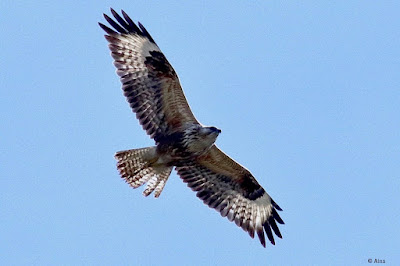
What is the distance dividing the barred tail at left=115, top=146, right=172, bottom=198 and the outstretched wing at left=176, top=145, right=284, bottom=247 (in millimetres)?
577

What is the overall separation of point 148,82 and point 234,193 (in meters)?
2.57

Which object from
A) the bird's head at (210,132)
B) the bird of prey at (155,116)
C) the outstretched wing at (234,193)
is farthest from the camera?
the outstretched wing at (234,193)

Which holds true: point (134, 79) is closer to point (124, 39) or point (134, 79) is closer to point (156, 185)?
point (124, 39)

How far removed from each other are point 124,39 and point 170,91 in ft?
4.05

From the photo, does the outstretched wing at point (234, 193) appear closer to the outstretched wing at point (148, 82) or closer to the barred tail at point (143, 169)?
the barred tail at point (143, 169)

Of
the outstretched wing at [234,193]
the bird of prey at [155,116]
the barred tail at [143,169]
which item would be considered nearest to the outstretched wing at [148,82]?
the bird of prey at [155,116]

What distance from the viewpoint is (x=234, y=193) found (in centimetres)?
1200

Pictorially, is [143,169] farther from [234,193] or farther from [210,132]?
[234,193]

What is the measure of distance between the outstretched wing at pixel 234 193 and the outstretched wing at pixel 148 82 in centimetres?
93

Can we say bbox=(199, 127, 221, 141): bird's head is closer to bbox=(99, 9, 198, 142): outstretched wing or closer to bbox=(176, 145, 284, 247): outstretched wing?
bbox=(99, 9, 198, 142): outstretched wing

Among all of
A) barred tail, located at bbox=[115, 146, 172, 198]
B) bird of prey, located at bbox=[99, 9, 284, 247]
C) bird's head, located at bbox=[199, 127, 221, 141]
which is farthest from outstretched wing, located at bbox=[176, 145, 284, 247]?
bird's head, located at bbox=[199, 127, 221, 141]

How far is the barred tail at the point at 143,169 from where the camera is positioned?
11070 millimetres

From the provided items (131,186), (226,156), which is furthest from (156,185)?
(226,156)

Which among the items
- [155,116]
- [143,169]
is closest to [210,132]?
[155,116]
